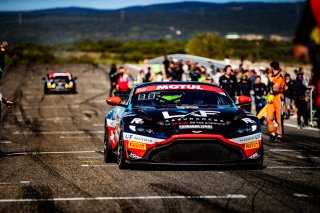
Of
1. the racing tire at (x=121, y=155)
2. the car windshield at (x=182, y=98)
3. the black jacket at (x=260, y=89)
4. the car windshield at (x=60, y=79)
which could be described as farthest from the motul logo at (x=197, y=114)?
the car windshield at (x=60, y=79)

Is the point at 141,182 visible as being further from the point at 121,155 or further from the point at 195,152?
the point at 121,155

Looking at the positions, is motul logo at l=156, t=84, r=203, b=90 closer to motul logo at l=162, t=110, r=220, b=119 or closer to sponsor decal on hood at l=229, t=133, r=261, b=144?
motul logo at l=162, t=110, r=220, b=119

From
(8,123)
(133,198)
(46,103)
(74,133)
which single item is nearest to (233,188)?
(133,198)

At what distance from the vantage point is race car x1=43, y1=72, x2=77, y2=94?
42.7 m

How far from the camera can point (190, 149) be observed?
1076cm

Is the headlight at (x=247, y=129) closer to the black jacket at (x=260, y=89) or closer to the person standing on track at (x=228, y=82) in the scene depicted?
the person standing on track at (x=228, y=82)

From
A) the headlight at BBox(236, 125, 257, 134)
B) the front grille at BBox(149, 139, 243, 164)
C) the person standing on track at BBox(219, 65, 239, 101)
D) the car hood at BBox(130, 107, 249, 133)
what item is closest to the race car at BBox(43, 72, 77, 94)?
the person standing on track at BBox(219, 65, 239, 101)

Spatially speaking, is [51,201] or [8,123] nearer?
[51,201]

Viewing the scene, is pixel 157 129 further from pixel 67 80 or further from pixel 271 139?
pixel 67 80

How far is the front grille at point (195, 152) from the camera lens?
10.7m

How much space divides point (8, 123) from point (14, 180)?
15.0 m

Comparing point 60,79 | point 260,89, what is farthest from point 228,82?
point 60,79

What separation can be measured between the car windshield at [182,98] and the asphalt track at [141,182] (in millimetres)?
1118

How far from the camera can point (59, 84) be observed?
4303 cm
